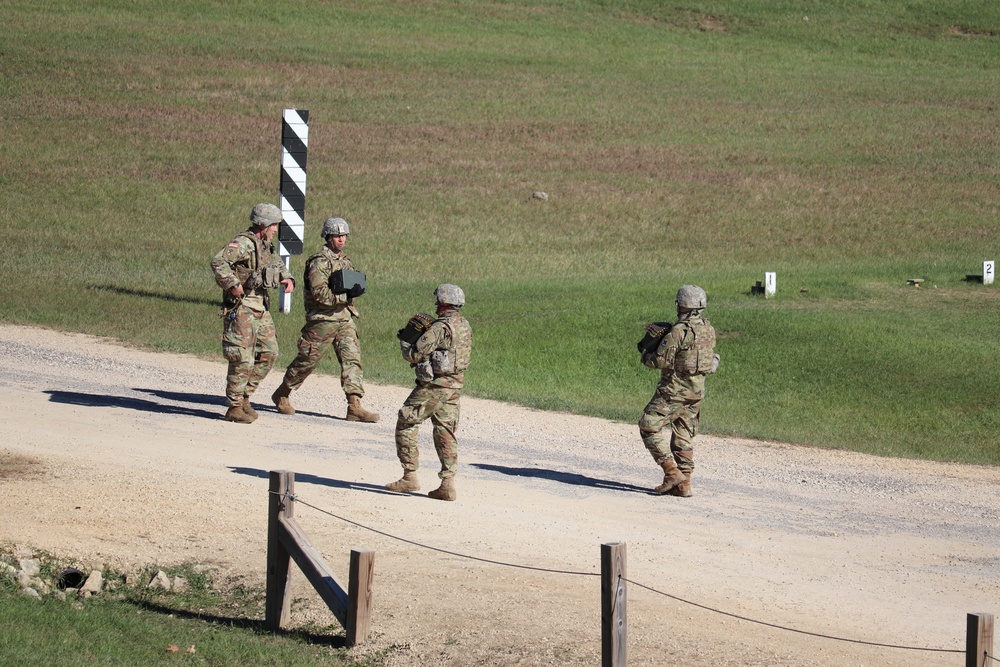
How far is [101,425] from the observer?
14852mm

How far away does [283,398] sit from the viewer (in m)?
16.1

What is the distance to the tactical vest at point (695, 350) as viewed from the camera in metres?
13.1

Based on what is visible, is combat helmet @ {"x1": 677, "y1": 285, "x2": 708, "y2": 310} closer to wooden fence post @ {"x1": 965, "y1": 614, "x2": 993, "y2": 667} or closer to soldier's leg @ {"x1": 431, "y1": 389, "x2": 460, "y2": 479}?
soldier's leg @ {"x1": 431, "y1": 389, "x2": 460, "y2": 479}

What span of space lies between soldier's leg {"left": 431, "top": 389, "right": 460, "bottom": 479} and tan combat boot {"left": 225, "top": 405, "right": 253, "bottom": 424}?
139 inches

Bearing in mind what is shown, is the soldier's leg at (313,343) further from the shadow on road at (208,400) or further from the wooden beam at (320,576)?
the wooden beam at (320,576)

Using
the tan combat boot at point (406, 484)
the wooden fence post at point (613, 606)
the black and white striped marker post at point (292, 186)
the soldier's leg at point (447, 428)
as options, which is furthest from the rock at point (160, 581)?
the black and white striped marker post at point (292, 186)

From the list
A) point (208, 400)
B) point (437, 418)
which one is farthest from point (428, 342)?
point (208, 400)

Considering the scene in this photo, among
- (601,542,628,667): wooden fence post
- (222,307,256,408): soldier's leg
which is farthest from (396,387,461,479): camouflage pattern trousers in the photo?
(601,542,628,667): wooden fence post

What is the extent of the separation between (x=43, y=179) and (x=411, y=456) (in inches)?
1001

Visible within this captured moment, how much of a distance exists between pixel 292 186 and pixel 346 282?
8.47 meters

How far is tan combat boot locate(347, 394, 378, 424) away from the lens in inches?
626


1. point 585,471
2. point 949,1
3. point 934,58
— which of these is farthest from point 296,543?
point 949,1

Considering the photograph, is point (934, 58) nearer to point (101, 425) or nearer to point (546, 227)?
point (546, 227)

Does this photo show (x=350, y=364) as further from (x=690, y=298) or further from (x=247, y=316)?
(x=690, y=298)
